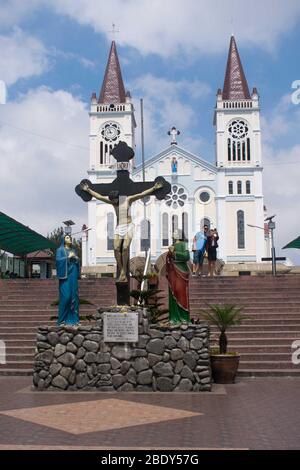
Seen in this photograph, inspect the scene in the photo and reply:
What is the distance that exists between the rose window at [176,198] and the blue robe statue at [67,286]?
140 feet

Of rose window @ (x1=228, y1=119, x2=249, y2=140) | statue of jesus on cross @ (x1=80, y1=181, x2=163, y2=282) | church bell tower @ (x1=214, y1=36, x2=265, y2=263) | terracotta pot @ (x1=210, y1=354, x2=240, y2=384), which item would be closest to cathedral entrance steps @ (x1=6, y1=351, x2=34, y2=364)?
statue of jesus on cross @ (x1=80, y1=181, x2=163, y2=282)

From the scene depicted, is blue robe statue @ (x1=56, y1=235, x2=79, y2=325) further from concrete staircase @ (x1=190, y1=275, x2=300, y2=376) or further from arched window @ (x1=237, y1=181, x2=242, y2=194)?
arched window @ (x1=237, y1=181, x2=242, y2=194)

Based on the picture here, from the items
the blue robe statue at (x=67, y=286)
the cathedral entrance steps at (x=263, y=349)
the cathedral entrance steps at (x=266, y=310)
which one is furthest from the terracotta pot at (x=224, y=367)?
the cathedral entrance steps at (x=266, y=310)

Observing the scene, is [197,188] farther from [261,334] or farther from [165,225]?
[261,334]

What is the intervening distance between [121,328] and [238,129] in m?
48.3

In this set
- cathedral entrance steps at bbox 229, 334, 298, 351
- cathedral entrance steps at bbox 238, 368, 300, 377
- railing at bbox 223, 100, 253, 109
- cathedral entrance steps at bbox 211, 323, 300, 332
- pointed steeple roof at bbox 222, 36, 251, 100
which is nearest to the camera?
cathedral entrance steps at bbox 238, 368, 300, 377

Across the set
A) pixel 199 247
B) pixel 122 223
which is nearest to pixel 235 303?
pixel 199 247

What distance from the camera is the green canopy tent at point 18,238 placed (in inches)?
744

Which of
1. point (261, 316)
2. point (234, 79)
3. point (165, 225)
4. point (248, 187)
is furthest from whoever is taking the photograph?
point (234, 79)

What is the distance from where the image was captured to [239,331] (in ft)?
42.3

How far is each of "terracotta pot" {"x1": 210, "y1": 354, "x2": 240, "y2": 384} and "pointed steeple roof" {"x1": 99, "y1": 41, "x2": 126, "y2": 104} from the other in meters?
50.5

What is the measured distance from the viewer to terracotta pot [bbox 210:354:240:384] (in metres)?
9.91

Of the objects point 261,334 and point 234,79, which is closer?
point 261,334

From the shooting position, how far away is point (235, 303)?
14945mm
